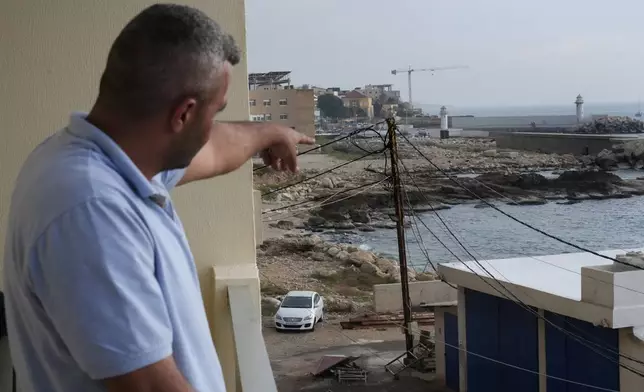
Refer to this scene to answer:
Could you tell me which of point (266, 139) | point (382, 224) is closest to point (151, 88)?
point (266, 139)

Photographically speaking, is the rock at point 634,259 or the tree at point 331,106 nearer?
the rock at point 634,259

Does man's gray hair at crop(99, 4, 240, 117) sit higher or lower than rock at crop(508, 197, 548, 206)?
higher

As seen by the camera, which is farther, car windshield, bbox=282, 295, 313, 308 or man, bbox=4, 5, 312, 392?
car windshield, bbox=282, 295, 313, 308

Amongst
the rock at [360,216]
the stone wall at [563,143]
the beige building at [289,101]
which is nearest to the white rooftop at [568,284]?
the rock at [360,216]

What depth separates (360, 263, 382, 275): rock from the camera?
23.4 metres

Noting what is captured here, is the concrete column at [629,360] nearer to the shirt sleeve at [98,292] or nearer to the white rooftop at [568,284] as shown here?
the white rooftop at [568,284]

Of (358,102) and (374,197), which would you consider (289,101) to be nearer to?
(374,197)

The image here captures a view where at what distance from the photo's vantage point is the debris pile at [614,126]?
6462 cm

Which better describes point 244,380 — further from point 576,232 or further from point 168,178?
point 576,232

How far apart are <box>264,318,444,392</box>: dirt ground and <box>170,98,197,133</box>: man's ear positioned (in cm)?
1207

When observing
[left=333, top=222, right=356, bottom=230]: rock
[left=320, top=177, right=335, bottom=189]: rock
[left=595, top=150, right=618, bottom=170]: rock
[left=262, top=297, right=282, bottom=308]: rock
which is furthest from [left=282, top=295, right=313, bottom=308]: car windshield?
[left=595, top=150, right=618, bottom=170]: rock

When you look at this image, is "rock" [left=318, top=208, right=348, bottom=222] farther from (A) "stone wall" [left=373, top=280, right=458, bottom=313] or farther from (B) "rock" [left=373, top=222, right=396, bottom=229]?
(A) "stone wall" [left=373, top=280, right=458, bottom=313]

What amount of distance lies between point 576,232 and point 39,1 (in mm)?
34323

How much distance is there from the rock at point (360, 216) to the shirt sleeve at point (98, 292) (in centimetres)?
3515
